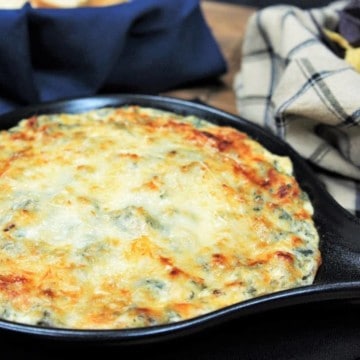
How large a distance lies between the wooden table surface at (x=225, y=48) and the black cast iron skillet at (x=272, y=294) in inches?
19.0

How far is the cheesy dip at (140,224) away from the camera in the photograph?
1.39 meters

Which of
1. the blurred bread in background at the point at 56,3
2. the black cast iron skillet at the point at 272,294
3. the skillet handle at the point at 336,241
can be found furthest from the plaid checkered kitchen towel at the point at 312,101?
the blurred bread in background at the point at 56,3

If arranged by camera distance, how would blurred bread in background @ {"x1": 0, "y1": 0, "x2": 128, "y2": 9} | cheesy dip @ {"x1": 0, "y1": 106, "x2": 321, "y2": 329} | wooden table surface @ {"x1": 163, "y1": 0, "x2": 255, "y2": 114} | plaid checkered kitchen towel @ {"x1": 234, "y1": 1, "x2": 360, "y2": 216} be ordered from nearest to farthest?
cheesy dip @ {"x1": 0, "y1": 106, "x2": 321, "y2": 329} → plaid checkered kitchen towel @ {"x1": 234, "y1": 1, "x2": 360, "y2": 216} → blurred bread in background @ {"x1": 0, "y1": 0, "x2": 128, "y2": 9} → wooden table surface @ {"x1": 163, "y1": 0, "x2": 255, "y2": 114}

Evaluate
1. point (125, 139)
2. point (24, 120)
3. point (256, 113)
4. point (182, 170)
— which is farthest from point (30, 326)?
point (256, 113)

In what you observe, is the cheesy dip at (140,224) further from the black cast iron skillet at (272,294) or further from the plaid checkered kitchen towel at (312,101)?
the plaid checkered kitchen towel at (312,101)

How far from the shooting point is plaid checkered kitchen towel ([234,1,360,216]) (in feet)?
6.52

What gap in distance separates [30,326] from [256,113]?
1.34m

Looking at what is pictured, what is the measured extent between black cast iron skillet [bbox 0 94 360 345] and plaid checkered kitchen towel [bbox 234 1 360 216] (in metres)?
0.15

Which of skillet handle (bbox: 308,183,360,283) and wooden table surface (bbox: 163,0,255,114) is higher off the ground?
skillet handle (bbox: 308,183,360,283)

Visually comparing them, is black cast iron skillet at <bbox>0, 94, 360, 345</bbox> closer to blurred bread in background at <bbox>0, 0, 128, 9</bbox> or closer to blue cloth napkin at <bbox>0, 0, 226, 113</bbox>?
blue cloth napkin at <bbox>0, 0, 226, 113</bbox>

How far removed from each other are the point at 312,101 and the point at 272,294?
83 centimetres

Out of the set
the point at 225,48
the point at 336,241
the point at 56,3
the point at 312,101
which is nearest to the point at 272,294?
the point at 336,241

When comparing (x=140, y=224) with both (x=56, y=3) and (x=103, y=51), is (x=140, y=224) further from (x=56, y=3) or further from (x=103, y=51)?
(x=56, y=3)

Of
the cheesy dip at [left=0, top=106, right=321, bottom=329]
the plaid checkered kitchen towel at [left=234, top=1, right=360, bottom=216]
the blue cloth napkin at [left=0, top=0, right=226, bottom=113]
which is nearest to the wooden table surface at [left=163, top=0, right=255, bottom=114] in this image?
the blue cloth napkin at [left=0, top=0, right=226, bottom=113]
